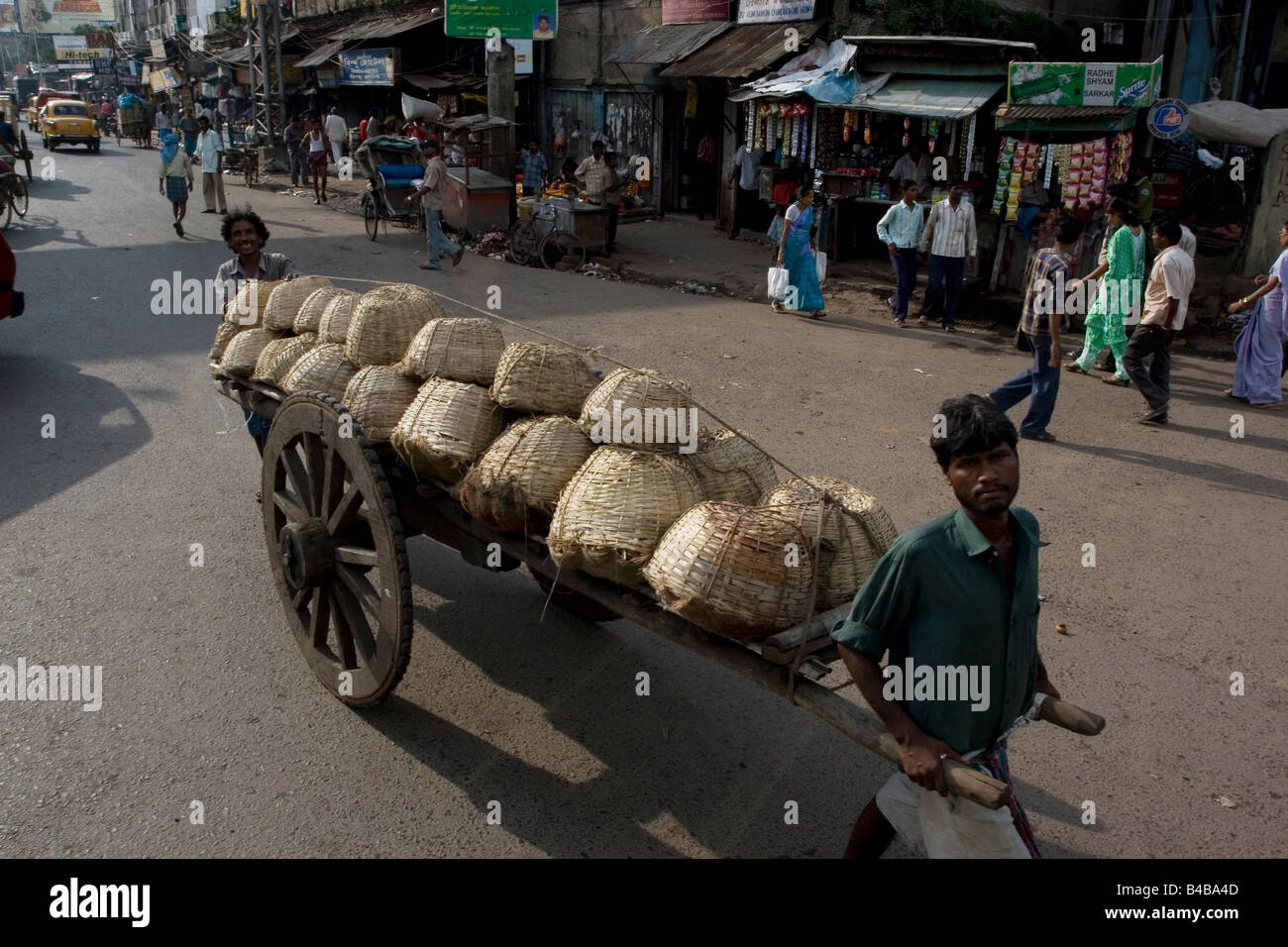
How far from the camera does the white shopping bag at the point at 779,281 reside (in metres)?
11.7

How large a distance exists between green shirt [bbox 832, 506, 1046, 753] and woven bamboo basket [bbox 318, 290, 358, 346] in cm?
289

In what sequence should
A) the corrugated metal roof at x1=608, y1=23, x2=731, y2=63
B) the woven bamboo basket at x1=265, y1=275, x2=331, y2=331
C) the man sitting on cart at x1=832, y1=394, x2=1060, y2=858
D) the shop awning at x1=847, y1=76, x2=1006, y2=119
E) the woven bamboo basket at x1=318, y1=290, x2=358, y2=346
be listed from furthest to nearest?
the corrugated metal roof at x1=608, y1=23, x2=731, y2=63 < the shop awning at x1=847, y1=76, x2=1006, y2=119 < the woven bamboo basket at x1=265, y1=275, x2=331, y2=331 < the woven bamboo basket at x1=318, y1=290, x2=358, y2=346 < the man sitting on cart at x1=832, y1=394, x2=1060, y2=858

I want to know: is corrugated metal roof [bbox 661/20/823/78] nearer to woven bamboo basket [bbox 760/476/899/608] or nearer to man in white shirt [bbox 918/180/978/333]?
man in white shirt [bbox 918/180/978/333]

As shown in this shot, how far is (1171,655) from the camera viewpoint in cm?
433

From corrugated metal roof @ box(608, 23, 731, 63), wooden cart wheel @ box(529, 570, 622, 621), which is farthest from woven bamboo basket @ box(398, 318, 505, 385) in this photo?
corrugated metal roof @ box(608, 23, 731, 63)

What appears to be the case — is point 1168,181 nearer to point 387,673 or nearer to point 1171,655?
point 1171,655

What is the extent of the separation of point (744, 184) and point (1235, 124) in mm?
7352

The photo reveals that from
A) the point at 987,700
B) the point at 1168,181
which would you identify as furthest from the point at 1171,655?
the point at 1168,181

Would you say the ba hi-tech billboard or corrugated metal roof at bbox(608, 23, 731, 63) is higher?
the ba hi-tech billboard

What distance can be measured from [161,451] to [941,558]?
5.99m

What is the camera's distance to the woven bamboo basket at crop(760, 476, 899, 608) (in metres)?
2.61

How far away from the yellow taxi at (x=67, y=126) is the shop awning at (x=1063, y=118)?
105 feet

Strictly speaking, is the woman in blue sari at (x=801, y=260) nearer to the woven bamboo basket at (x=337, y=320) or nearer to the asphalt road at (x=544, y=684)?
the asphalt road at (x=544, y=684)

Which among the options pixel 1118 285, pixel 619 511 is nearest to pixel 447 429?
pixel 619 511
